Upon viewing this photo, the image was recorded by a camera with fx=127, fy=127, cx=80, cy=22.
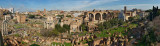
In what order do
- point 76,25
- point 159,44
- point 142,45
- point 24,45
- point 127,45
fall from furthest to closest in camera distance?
point 76,25
point 24,45
point 127,45
point 142,45
point 159,44

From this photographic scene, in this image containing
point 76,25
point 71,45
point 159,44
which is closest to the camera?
point 159,44

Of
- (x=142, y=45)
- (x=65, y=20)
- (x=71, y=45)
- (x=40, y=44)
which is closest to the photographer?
(x=142, y=45)

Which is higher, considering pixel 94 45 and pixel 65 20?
pixel 65 20

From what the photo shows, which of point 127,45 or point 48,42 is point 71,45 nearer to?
point 48,42

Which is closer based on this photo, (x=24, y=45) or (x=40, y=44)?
(x=24, y=45)

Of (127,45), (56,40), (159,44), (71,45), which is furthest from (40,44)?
(159,44)

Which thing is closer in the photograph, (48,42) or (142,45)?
(142,45)

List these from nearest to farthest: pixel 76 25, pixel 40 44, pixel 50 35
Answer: pixel 40 44, pixel 50 35, pixel 76 25

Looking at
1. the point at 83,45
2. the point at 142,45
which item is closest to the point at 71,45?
the point at 83,45

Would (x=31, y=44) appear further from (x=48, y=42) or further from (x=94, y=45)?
(x=94, y=45)
